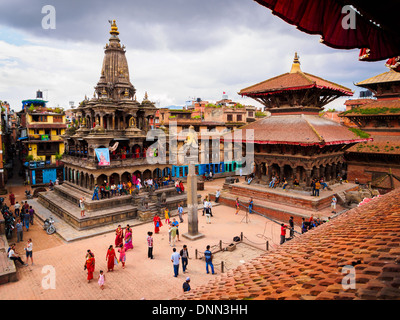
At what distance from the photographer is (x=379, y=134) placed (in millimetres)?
27953

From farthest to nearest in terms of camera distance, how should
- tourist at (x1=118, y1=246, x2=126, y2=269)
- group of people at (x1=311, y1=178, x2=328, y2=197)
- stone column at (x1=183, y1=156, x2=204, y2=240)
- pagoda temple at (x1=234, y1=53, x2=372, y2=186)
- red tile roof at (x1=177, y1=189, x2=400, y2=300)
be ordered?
pagoda temple at (x1=234, y1=53, x2=372, y2=186) → group of people at (x1=311, y1=178, x2=328, y2=197) → stone column at (x1=183, y1=156, x2=204, y2=240) → tourist at (x1=118, y1=246, x2=126, y2=269) → red tile roof at (x1=177, y1=189, x2=400, y2=300)

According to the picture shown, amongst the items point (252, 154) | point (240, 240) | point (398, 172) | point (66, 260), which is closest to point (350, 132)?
point (398, 172)

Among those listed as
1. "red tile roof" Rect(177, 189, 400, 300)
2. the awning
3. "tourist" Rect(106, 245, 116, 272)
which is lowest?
"tourist" Rect(106, 245, 116, 272)

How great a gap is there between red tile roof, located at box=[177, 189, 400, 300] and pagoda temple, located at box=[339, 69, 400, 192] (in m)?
24.7

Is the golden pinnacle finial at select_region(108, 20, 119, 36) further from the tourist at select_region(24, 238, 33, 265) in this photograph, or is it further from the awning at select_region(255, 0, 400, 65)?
the awning at select_region(255, 0, 400, 65)

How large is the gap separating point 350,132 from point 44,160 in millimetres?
38193

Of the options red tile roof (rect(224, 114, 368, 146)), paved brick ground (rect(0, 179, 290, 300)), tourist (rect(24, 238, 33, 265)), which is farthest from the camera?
red tile roof (rect(224, 114, 368, 146))

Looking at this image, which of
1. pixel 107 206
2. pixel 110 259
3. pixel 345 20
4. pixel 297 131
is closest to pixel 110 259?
pixel 110 259

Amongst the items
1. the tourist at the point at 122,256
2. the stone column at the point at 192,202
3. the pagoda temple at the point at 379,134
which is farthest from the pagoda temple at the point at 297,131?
the tourist at the point at 122,256

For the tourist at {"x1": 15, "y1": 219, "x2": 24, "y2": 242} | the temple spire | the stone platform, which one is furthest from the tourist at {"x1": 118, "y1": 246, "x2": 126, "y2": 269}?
the temple spire

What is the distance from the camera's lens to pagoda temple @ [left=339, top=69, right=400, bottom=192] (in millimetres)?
26109

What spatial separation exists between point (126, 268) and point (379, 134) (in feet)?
90.5

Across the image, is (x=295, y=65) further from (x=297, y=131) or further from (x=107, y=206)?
(x=107, y=206)

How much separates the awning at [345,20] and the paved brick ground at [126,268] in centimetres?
1039
